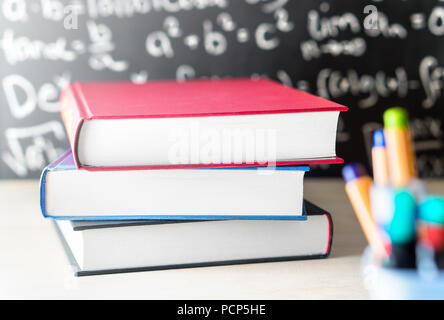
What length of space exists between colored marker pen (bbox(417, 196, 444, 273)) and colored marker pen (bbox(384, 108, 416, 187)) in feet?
0.07

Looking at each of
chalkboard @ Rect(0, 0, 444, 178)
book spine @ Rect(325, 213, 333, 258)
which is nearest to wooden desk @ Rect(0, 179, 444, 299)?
book spine @ Rect(325, 213, 333, 258)

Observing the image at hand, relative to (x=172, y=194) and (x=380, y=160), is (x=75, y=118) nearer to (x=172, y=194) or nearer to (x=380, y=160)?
(x=172, y=194)

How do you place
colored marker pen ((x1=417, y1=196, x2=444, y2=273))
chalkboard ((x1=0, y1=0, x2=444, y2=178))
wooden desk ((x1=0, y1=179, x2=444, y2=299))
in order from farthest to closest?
chalkboard ((x1=0, y1=0, x2=444, y2=178)) → wooden desk ((x1=0, y1=179, x2=444, y2=299)) → colored marker pen ((x1=417, y1=196, x2=444, y2=273))

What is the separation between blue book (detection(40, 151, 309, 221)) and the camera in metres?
0.56

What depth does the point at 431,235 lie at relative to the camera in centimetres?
37

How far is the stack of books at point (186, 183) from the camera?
56 cm

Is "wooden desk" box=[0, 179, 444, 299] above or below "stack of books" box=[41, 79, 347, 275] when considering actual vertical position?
below

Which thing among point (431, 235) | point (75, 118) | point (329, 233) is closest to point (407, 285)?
point (431, 235)

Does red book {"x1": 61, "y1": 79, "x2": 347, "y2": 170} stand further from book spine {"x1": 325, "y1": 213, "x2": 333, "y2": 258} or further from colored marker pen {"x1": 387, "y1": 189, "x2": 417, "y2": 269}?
colored marker pen {"x1": 387, "y1": 189, "x2": 417, "y2": 269}

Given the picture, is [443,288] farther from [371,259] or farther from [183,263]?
[183,263]

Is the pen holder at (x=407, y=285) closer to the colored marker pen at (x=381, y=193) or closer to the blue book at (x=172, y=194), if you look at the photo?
the colored marker pen at (x=381, y=193)

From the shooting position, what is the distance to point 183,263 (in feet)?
1.92

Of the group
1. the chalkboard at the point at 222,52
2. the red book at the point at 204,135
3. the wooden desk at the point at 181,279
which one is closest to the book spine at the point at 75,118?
the red book at the point at 204,135

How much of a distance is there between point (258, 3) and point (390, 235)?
63 centimetres
